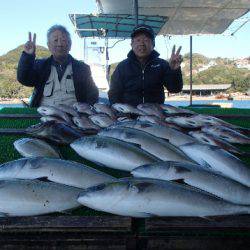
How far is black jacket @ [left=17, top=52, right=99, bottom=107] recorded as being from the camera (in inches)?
218

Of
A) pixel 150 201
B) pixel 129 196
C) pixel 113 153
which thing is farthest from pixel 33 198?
pixel 113 153

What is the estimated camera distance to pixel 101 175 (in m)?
2.48

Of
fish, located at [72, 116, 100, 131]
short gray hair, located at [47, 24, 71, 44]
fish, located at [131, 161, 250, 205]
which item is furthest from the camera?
short gray hair, located at [47, 24, 71, 44]

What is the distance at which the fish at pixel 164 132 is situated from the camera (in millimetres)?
3439

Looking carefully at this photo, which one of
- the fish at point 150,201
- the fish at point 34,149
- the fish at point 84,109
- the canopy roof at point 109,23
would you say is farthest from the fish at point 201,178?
the canopy roof at point 109,23

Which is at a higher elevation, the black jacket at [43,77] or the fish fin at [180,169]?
the black jacket at [43,77]

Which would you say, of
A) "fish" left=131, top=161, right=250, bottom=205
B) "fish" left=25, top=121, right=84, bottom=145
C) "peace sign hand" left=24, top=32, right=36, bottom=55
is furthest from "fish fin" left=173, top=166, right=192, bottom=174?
"peace sign hand" left=24, top=32, right=36, bottom=55

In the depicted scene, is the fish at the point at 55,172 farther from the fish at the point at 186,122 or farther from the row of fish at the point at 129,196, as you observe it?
the fish at the point at 186,122

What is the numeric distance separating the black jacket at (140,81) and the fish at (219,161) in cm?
270

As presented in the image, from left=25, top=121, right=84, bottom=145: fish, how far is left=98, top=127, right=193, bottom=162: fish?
0.32 meters

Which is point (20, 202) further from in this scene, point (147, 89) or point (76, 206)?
point (147, 89)

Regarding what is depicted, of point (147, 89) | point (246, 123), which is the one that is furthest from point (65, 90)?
point (246, 123)

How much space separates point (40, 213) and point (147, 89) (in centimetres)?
387

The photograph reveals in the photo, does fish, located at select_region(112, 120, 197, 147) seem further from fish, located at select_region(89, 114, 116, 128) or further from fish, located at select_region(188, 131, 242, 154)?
fish, located at select_region(89, 114, 116, 128)
